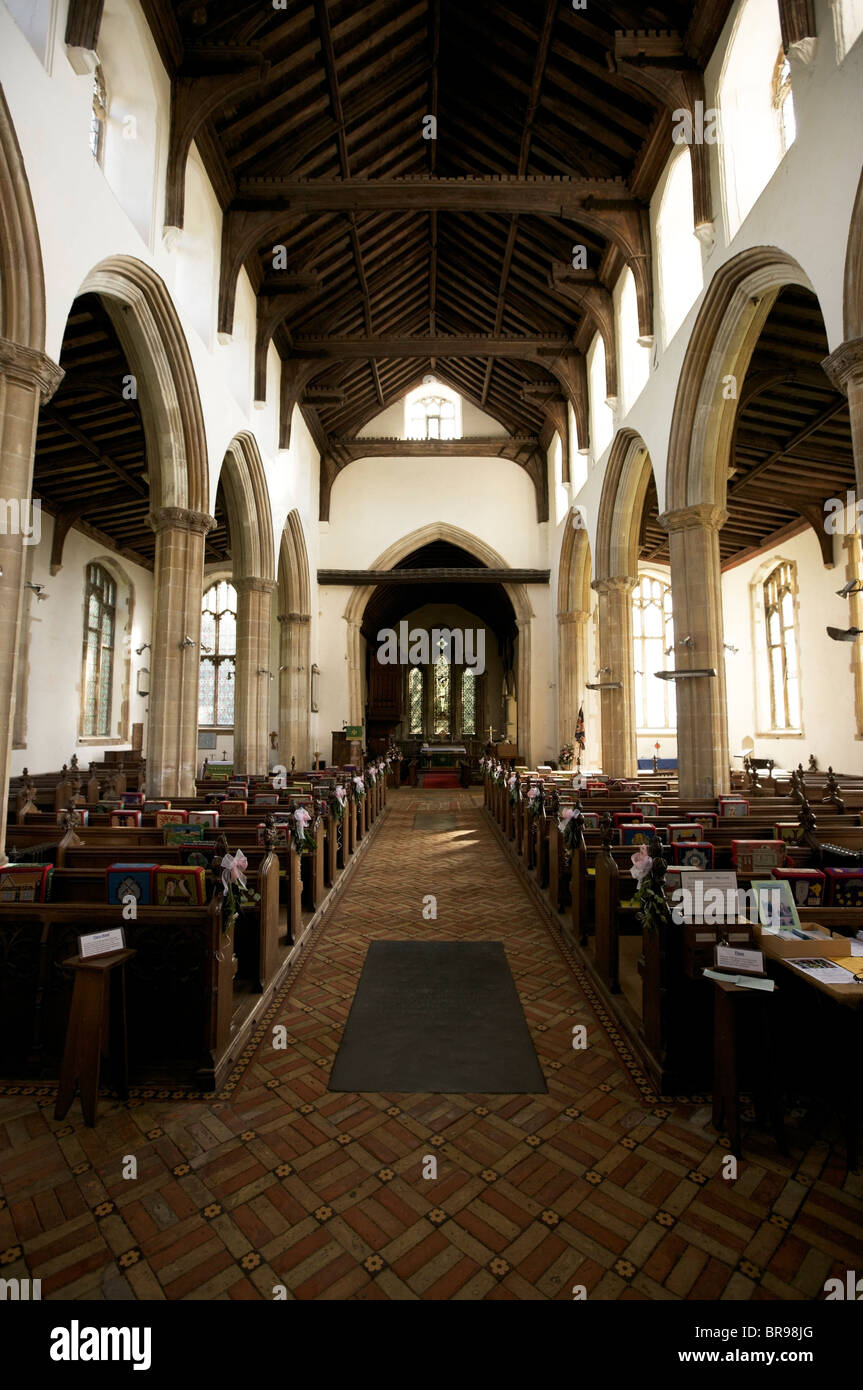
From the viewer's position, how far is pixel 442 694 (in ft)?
81.6

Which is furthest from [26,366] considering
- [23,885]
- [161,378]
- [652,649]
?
[652,649]

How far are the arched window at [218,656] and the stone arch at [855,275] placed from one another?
51.9 ft

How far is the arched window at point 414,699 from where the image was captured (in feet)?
80.8

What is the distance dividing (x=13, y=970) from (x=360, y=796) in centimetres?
576

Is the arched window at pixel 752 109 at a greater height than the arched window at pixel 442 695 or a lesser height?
greater

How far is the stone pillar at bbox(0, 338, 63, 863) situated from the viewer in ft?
14.5

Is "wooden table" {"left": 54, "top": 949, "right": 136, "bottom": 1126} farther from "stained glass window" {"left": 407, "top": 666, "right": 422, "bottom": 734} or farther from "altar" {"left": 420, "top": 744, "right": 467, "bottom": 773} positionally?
"stained glass window" {"left": 407, "top": 666, "right": 422, "bottom": 734}

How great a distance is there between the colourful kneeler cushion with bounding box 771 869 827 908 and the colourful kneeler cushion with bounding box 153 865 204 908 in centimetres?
275

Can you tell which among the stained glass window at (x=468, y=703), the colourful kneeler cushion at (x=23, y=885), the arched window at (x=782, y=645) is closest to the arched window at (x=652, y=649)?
the arched window at (x=782, y=645)

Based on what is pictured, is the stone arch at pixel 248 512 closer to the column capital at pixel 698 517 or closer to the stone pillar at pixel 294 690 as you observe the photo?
the stone pillar at pixel 294 690

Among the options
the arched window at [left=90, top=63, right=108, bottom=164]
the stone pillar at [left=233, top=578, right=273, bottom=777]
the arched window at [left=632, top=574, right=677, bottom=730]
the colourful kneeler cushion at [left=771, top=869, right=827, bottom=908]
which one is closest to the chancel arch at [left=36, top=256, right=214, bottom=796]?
the arched window at [left=90, top=63, right=108, bottom=164]

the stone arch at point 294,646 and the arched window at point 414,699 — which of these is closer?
the stone arch at point 294,646
